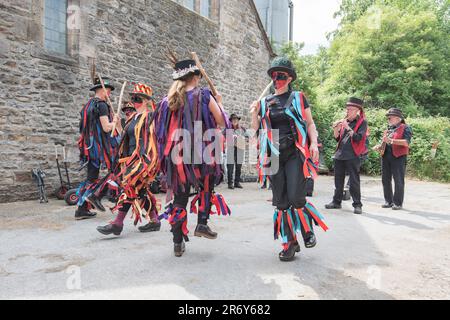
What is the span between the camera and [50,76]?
800 cm

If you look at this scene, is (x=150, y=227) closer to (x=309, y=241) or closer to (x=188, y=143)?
(x=188, y=143)

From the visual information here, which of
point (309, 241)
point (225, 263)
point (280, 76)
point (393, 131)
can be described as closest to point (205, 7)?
point (393, 131)

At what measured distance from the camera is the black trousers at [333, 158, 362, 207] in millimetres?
6668

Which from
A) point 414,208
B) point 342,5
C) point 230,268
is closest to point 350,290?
point 230,268

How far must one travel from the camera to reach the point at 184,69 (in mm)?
3627

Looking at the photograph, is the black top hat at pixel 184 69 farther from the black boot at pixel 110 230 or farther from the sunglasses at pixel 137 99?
the black boot at pixel 110 230

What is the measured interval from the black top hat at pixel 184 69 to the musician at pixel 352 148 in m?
3.93

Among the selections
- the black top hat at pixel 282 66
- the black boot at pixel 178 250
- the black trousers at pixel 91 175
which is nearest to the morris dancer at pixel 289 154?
the black top hat at pixel 282 66

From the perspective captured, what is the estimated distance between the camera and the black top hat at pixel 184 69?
361 cm

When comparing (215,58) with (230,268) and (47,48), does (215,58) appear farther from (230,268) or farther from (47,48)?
(230,268)

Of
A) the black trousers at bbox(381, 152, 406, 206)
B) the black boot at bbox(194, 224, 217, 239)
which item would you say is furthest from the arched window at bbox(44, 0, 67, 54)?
the black trousers at bbox(381, 152, 406, 206)

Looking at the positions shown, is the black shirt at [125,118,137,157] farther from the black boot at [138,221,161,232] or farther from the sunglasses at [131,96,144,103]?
the black boot at [138,221,161,232]

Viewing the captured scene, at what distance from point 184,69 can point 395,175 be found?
16.8 ft

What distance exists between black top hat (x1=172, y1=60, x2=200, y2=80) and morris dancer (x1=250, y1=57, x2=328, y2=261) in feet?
2.18
